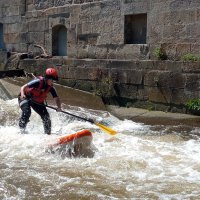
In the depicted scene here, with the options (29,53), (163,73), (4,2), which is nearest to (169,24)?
(163,73)

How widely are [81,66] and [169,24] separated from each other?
2.53 metres

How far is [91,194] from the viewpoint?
15.1 ft

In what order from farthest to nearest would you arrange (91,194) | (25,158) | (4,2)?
1. (4,2)
2. (25,158)
3. (91,194)

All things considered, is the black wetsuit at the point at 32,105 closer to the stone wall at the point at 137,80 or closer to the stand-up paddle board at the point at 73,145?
the stand-up paddle board at the point at 73,145

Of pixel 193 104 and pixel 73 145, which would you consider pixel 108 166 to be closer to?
pixel 73 145

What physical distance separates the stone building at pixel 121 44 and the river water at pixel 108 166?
4.80 ft

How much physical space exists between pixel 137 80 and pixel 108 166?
13.5ft

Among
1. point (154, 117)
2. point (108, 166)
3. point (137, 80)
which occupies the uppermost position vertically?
point (137, 80)

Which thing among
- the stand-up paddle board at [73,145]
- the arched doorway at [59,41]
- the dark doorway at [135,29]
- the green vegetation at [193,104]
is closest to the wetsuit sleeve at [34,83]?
the stand-up paddle board at [73,145]

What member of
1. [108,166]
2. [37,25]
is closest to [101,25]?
[37,25]

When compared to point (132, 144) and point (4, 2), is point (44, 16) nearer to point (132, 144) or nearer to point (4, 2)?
point (4, 2)

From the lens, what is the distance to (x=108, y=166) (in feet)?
18.2

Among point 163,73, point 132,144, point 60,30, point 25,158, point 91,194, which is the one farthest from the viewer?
point 60,30

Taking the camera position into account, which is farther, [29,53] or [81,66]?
[29,53]
